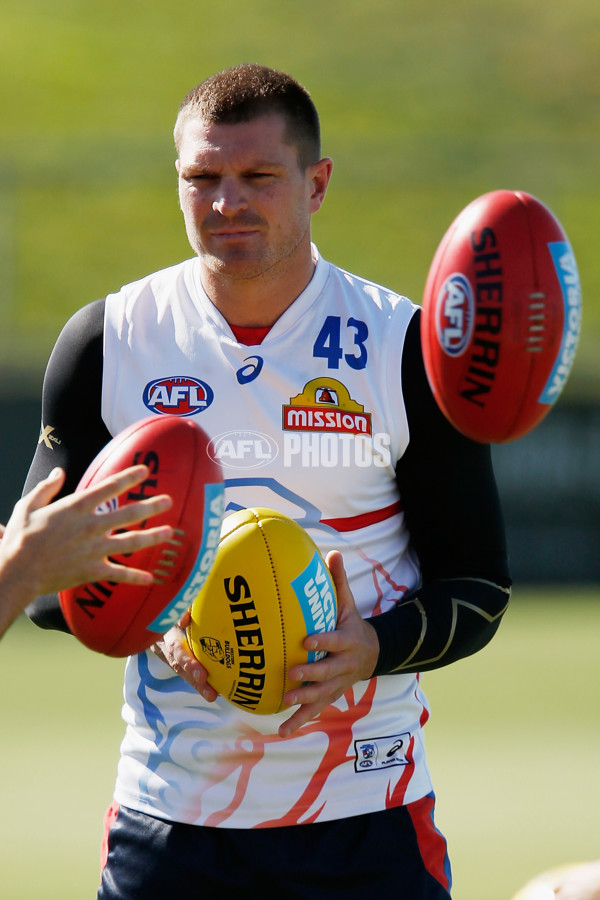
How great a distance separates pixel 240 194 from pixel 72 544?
104 cm

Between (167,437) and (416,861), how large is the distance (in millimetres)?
1135

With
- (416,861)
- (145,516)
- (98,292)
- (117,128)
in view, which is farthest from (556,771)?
(117,128)

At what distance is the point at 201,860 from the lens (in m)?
2.89

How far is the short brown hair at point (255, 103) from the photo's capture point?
3.01 meters

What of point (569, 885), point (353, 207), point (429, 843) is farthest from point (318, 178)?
point (353, 207)

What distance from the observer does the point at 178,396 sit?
3.04m

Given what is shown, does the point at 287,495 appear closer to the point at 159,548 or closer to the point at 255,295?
the point at 255,295

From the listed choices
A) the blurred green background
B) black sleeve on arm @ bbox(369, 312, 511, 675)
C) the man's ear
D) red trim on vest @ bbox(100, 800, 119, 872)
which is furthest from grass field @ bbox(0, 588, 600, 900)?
the man's ear

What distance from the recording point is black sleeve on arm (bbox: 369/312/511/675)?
3.00 meters

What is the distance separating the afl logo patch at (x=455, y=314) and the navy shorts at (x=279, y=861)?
3.66ft

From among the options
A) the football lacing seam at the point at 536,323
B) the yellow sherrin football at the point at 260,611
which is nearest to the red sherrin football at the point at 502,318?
the football lacing seam at the point at 536,323

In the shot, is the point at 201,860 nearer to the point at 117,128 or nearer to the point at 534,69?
the point at 117,128

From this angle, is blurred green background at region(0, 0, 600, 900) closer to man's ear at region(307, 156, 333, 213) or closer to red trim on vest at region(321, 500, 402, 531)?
red trim on vest at region(321, 500, 402, 531)

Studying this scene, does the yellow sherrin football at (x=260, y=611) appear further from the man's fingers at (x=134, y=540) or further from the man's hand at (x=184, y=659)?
the man's fingers at (x=134, y=540)
